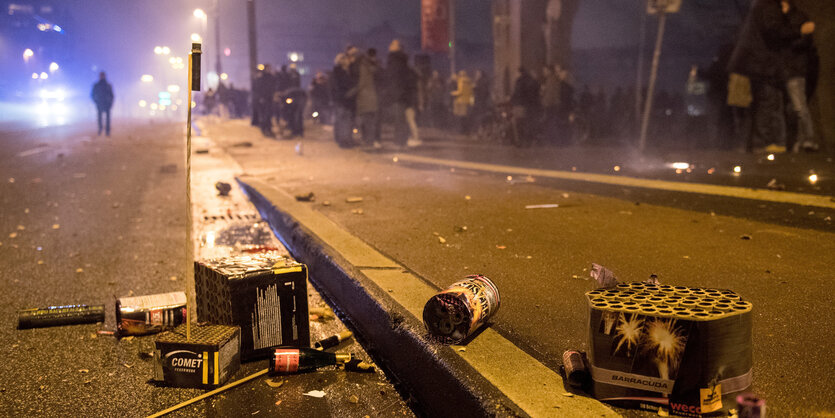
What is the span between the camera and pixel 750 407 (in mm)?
2047

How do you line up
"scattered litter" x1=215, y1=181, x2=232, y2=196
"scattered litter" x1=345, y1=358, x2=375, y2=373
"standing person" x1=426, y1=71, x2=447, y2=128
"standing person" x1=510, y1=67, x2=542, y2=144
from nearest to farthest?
"scattered litter" x1=345, y1=358, x2=375, y2=373
"scattered litter" x1=215, y1=181, x2=232, y2=196
"standing person" x1=510, y1=67, x2=542, y2=144
"standing person" x1=426, y1=71, x2=447, y2=128

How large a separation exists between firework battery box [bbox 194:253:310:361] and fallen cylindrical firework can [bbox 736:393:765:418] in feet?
6.63

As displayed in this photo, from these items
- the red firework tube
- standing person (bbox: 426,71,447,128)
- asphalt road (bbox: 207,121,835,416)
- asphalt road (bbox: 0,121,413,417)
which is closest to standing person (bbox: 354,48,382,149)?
asphalt road (bbox: 0,121,413,417)

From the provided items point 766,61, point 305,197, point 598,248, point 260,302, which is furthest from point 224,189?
point 766,61

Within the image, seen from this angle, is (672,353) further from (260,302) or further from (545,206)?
(545,206)

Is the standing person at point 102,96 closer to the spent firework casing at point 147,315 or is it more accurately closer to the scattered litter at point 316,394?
the spent firework casing at point 147,315

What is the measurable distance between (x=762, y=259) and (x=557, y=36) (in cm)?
1999

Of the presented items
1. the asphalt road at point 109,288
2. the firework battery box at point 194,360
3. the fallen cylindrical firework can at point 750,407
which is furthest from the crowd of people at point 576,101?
the firework battery box at point 194,360

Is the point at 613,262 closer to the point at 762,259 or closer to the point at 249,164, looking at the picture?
the point at 762,259

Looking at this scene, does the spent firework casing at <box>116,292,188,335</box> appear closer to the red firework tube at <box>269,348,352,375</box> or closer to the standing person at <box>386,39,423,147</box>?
the red firework tube at <box>269,348,352,375</box>

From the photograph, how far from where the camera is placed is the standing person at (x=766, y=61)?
30.9 feet

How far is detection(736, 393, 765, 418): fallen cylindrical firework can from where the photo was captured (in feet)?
6.68

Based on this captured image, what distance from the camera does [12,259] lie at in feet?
17.9

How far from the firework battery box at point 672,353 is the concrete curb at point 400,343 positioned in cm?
38
